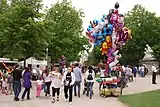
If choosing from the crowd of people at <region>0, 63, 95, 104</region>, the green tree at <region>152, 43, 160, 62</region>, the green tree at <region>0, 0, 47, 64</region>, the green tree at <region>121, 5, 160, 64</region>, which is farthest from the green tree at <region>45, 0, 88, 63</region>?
the crowd of people at <region>0, 63, 95, 104</region>

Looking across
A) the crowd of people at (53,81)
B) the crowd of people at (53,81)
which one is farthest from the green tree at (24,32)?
the crowd of people at (53,81)

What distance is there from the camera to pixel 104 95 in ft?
71.1

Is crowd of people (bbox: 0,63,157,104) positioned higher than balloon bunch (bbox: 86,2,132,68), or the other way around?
balloon bunch (bbox: 86,2,132,68)

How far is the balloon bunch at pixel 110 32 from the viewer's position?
22.8m

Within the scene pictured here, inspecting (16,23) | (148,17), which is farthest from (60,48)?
(148,17)

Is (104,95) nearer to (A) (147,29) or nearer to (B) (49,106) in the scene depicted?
(B) (49,106)

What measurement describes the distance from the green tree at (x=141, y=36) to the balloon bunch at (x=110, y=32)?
5498 centimetres

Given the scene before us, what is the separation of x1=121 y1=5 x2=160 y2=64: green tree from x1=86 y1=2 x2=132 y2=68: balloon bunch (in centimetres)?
5498

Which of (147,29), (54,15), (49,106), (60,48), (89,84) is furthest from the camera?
(147,29)

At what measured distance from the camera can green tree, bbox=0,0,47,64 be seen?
38.9 m

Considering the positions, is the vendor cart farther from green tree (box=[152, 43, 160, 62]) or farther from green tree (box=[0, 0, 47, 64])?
green tree (box=[152, 43, 160, 62])

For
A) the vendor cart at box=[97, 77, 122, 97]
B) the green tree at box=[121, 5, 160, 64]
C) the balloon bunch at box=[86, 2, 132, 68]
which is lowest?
the vendor cart at box=[97, 77, 122, 97]

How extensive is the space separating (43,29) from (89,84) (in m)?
19.7

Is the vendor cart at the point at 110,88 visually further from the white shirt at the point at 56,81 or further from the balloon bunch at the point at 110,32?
the white shirt at the point at 56,81
